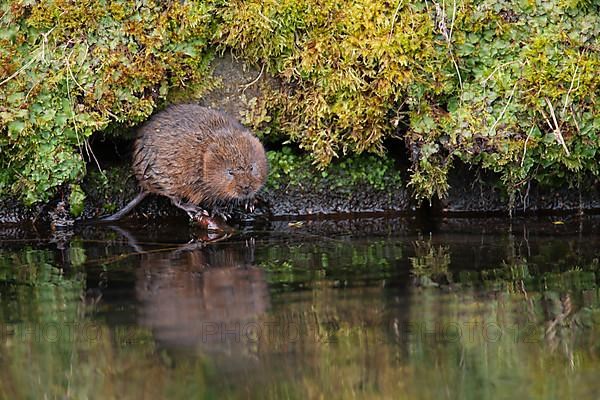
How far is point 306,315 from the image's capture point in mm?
4410

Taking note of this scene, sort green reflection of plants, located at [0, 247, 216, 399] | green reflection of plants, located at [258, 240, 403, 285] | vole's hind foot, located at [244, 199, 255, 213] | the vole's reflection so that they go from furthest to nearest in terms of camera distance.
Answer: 1. vole's hind foot, located at [244, 199, 255, 213]
2. green reflection of plants, located at [258, 240, 403, 285]
3. the vole's reflection
4. green reflection of plants, located at [0, 247, 216, 399]

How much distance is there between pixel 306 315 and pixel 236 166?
2048 millimetres

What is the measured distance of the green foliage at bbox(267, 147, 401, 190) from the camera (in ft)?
22.3

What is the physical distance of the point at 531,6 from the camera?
6.12m

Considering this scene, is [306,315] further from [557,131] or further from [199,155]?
[557,131]

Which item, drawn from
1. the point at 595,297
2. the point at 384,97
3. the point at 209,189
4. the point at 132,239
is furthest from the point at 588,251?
the point at 132,239

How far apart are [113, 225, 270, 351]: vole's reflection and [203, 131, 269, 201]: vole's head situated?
0.47 metres

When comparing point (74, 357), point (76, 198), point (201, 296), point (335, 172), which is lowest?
point (74, 357)

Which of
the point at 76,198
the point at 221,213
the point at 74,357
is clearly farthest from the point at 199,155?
the point at 74,357

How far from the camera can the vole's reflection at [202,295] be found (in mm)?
4164

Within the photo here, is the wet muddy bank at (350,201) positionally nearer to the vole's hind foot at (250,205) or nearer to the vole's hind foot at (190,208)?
the vole's hind foot at (250,205)

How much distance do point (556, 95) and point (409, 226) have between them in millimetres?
1332

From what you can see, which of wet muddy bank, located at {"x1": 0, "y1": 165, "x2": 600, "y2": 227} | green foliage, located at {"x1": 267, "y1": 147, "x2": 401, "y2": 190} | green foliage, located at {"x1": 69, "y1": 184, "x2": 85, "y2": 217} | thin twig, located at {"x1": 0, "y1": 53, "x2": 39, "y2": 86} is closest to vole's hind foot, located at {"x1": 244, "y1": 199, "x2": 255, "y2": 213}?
wet muddy bank, located at {"x1": 0, "y1": 165, "x2": 600, "y2": 227}

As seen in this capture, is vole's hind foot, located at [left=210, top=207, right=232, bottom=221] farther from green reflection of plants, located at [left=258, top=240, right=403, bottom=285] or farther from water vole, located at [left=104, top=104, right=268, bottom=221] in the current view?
green reflection of plants, located at [left=258, top=240, right=403, bottom=285]
